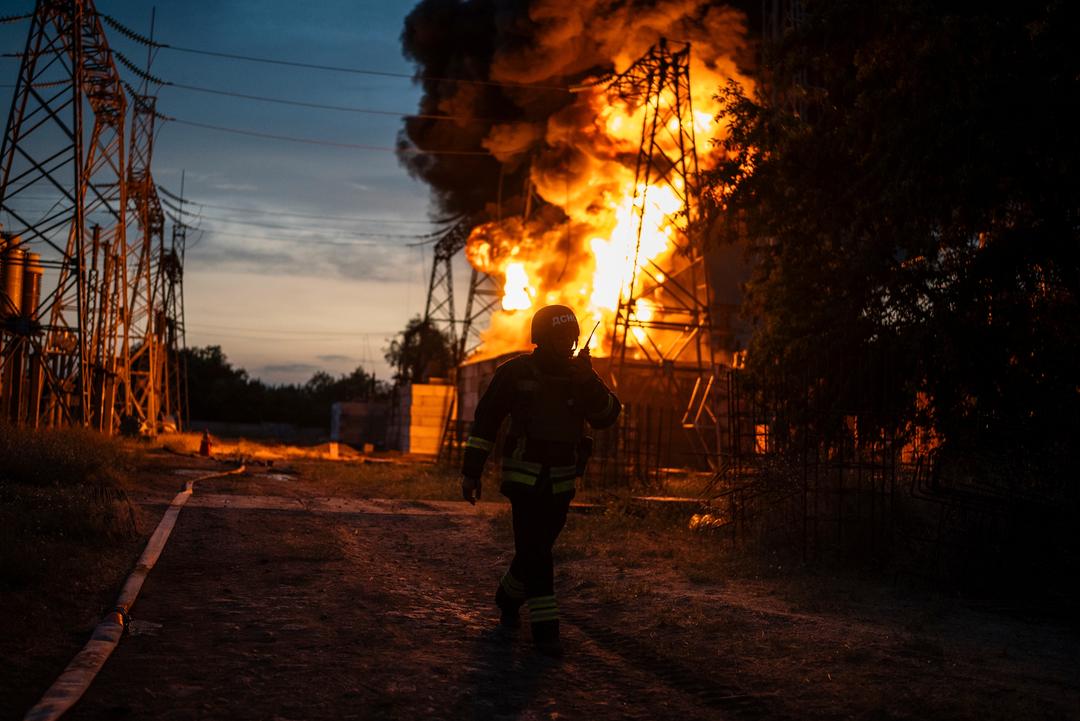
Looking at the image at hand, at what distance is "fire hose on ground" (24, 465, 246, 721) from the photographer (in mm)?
3793

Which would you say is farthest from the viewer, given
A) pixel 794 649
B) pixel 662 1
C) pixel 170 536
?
pixel 662 1

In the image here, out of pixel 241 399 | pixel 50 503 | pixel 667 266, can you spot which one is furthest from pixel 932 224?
pixel 241 399

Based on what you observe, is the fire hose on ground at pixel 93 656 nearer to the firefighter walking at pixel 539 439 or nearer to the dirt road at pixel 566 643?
the dirt road at pixel 566 643

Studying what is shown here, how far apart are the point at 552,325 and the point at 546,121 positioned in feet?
83.2

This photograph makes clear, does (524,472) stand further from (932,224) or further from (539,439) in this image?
(932,224)

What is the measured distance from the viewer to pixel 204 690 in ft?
14.3

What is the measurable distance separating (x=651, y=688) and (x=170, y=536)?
6.05 m

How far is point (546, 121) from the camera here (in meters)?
30.3

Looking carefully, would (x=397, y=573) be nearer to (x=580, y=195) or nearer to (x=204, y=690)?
(x=204, y=690)

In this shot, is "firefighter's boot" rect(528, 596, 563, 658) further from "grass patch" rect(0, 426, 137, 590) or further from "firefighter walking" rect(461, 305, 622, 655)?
"grass patch" rect(0, 426, 137, 590)

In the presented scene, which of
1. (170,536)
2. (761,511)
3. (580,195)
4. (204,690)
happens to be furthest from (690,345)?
(204,690)

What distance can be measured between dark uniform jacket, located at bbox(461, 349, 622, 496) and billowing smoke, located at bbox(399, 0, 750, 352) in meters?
20.5

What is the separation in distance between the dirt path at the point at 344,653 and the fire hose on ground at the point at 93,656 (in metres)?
0.07

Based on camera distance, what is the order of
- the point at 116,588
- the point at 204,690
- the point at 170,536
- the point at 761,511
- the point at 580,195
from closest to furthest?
the point at 204,690 → the point at 116,588 → the point at 170,536 → the point at 761,511 → the point at 580,195
